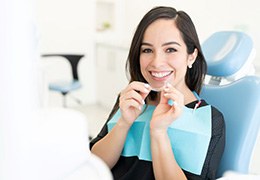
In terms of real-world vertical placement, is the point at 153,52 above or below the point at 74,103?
above

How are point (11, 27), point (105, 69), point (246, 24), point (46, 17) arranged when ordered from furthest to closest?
point (105, 69) < point (46, 17) < point (246, 24) < point (11, 27)

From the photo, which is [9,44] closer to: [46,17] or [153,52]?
[153,52]

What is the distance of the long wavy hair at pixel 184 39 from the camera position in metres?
0.91

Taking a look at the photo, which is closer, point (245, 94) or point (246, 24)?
point (245, 94)

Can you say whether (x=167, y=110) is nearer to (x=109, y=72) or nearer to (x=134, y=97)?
(x=134, y=97)

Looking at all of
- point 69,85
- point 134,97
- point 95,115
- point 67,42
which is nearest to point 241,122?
point 134,97

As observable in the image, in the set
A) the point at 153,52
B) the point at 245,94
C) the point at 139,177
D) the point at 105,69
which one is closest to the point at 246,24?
the point at 245,94

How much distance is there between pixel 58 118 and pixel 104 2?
3.72 m

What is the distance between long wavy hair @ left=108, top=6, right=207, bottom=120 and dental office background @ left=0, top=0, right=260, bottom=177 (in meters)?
0.26

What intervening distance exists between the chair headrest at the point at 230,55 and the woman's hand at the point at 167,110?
15.5 inches

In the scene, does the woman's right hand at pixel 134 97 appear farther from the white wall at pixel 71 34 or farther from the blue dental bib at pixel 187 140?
the white wall at pixel 71 34

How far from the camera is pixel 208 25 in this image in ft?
7.04

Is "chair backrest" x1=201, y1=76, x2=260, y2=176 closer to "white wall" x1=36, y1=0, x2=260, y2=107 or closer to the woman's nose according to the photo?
the woman's nose

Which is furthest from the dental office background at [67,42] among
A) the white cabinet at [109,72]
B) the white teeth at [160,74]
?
the white teeth at [160,74]
